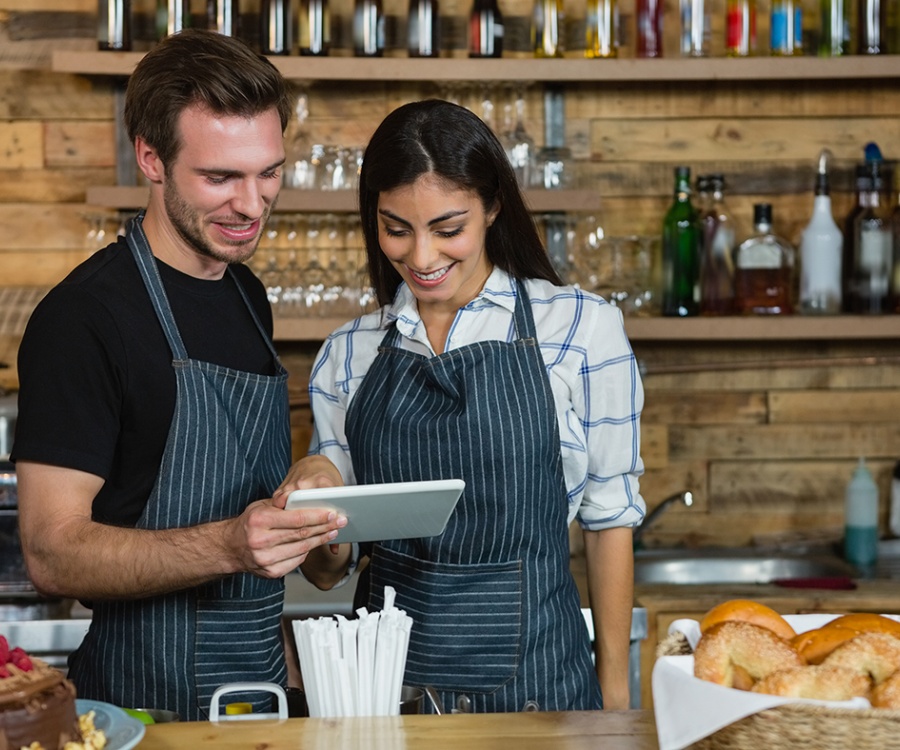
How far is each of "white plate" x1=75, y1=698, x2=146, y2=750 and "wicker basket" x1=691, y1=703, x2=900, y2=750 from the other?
59cm

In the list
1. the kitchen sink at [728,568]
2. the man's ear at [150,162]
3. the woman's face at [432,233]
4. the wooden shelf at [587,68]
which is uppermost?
the wooden shelf at [587,68]

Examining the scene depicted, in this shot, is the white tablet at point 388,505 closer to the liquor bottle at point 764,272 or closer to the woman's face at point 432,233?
the woman's face at point 432,233

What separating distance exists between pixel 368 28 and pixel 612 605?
166cm

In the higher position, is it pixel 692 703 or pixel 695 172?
pixel 695 172

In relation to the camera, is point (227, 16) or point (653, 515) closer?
point (227, 16)

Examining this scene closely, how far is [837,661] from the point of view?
110 cm

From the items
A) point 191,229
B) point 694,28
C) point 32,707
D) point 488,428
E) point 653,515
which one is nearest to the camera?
point 32,707

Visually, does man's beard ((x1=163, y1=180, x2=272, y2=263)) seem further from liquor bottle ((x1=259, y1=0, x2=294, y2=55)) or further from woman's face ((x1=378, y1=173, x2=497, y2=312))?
liquor bottle ((x1=259, y1=0, x2=294, y2=55))

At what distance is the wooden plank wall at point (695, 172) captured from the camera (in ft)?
10.2

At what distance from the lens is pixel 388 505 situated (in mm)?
1432

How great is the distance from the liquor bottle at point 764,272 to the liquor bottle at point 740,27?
382mm

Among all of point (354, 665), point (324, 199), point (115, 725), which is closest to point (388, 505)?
point (354, 665)

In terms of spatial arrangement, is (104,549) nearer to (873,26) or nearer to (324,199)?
(324,199)

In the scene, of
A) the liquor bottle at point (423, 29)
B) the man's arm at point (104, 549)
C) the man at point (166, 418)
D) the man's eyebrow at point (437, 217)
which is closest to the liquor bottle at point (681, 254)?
the liquor bottle at point (423, 29)
